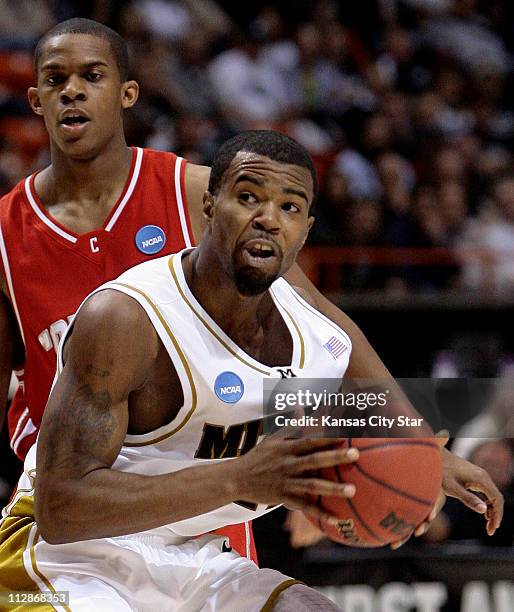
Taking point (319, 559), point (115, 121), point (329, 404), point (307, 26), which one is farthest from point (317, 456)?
point (307, 26)

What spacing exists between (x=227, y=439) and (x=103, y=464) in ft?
1.34

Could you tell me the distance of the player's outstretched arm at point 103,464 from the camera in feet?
8.41

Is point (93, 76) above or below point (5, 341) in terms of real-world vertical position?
above

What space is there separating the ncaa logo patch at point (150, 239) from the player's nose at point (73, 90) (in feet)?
1.52

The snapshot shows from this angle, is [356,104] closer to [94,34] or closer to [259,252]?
[94,34]

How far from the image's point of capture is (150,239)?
146 inches

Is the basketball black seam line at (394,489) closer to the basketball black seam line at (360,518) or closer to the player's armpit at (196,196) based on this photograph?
the basketball black seam line at (360,518)

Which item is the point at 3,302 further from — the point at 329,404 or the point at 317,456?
the point at 317,456

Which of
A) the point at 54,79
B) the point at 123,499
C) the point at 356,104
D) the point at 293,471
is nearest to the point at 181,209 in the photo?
the point at 54,79

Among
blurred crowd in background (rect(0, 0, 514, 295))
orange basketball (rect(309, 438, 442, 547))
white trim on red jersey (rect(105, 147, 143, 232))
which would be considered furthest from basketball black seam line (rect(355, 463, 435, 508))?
blurred crowd in background (rect(0, 0, 514, 295))

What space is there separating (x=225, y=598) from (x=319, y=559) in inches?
80.1

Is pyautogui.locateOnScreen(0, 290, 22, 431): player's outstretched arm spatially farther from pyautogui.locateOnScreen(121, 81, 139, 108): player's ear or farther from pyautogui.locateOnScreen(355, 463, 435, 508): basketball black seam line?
pyautogui.locateOnScreen(355, 463, 435, 508): basketball black seam line

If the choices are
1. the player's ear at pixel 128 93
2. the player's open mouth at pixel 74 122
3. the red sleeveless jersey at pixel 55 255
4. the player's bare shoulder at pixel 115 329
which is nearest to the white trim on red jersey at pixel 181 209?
the red sleeveless jersey at pixel 55 255

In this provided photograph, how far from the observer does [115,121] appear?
3760 millimetres
